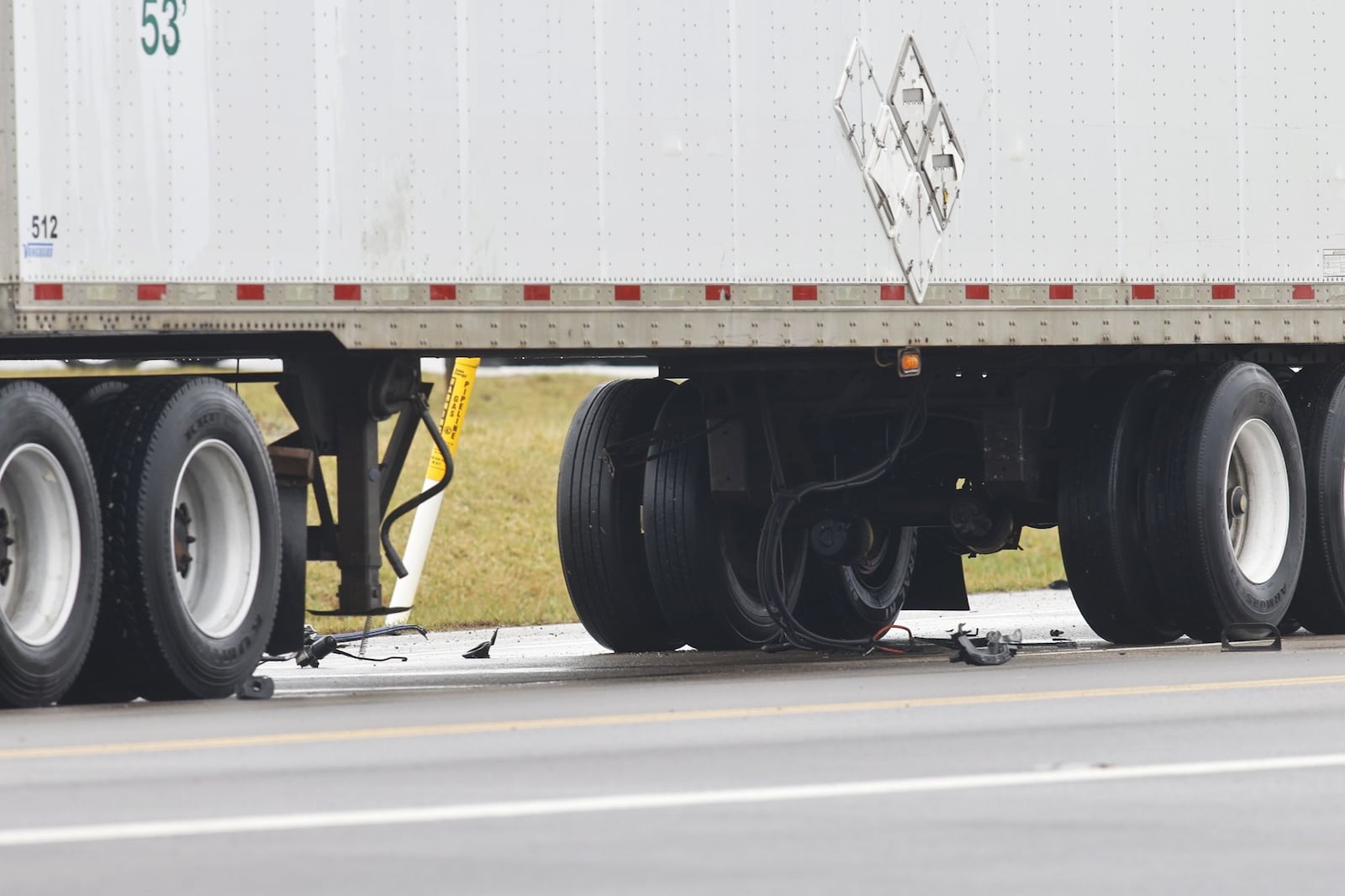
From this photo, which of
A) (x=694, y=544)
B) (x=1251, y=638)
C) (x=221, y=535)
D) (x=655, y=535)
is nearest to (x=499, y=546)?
(x=655, y=535)

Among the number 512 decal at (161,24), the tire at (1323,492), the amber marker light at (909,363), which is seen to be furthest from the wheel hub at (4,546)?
the tire at (1323,492)

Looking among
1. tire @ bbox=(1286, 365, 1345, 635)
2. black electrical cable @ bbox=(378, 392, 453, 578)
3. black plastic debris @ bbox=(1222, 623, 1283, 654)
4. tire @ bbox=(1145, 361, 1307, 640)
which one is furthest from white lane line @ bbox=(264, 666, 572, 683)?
tire @ bbox=(1286, 365, 1345, 635)

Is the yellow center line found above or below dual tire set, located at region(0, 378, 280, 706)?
below

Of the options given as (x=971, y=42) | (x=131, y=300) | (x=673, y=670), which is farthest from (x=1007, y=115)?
(x=131, y=300)

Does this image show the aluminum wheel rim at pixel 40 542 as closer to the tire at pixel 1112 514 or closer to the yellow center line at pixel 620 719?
the yellow center line at pixel 620 719

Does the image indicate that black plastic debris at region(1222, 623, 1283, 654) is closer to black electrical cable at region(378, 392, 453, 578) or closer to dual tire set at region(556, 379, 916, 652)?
dual tire set at region(556, 379, 916, 652)

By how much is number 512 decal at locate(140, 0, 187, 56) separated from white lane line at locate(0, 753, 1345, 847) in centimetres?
484

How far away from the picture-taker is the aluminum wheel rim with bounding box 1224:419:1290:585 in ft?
48.0

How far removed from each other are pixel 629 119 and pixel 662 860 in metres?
6.44

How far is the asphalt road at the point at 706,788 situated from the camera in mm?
6203

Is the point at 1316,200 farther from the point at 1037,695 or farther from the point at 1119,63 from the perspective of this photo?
the point at 1037,695

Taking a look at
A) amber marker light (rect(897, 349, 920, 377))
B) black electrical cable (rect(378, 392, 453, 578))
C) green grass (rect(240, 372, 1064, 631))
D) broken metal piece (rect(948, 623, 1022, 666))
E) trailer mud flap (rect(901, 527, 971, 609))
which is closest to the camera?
black electrical cable (rect(378, 392, 453, 578))

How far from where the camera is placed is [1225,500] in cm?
1416

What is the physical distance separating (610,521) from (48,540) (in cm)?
506
